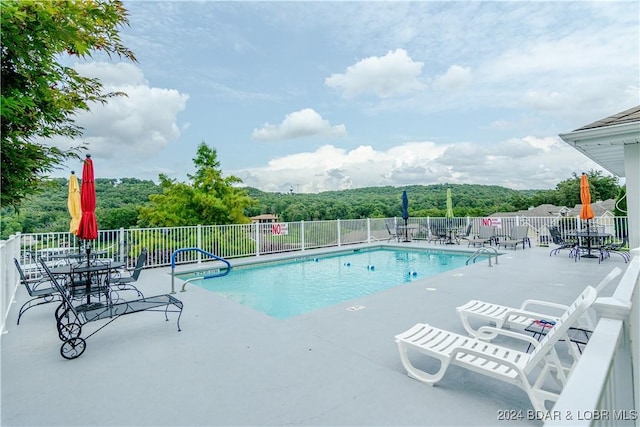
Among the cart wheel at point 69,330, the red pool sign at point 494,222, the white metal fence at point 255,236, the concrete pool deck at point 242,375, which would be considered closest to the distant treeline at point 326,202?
the white metal fence at point 255,236

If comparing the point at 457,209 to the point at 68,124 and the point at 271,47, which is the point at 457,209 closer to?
the point at 271,47

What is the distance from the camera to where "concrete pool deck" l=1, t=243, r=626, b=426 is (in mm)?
2318

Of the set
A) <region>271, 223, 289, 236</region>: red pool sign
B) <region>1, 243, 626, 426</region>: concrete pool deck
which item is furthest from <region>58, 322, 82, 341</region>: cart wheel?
<region>271, 223, 289, 236</region>: red pool sign

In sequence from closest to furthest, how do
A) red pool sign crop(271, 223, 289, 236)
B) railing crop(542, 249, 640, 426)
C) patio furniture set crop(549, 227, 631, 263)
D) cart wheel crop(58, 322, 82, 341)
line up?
railing crop(542, 249, 640, 426) < cart wheel crop(58, 322, 82, 341) < patio furniture set crop(549, 227, 631, 263) < red pool sign crop(271, 223, 289, 236)

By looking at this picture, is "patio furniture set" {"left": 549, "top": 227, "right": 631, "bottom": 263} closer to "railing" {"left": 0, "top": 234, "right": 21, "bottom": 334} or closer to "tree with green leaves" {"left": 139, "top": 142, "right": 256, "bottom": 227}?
"railing" {"left": 0, "top": 234, "right": 21, "bottom": 334}

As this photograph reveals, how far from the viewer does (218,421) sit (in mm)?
2236

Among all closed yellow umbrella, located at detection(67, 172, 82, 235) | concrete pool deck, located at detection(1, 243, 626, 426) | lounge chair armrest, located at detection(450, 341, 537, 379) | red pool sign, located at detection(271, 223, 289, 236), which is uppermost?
closed yellow umbrella, located at detection(67, 172, 82, 235)

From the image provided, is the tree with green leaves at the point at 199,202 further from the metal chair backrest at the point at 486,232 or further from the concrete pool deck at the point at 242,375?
the concrete pool deck at the point at 242,375

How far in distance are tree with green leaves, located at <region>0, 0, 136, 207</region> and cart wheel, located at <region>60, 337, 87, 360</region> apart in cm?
171

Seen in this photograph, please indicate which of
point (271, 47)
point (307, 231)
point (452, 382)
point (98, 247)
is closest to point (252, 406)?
point (452, 382)

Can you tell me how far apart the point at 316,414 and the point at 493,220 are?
13.4m

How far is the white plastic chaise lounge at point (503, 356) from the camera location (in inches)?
88.7

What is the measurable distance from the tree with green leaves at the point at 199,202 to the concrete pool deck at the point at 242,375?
39.7ft

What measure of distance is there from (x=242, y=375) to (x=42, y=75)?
10.8 feet
